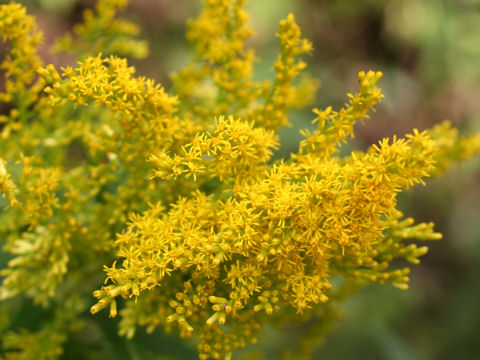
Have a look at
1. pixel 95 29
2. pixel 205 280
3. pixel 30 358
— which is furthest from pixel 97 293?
pixel 95 29

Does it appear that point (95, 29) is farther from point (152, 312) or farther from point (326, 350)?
point (326, 350)

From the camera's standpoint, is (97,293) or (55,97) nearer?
(97,293)

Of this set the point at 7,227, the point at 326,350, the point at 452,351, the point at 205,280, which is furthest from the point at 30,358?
the point at 452,351

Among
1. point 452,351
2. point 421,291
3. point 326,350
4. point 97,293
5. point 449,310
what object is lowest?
A: point 97,293

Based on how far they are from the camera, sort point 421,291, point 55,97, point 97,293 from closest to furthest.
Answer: point 97,293
point 55,97
point 421,291

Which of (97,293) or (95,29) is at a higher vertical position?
(95,29)

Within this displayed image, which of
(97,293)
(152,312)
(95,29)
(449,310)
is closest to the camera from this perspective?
(97,293)

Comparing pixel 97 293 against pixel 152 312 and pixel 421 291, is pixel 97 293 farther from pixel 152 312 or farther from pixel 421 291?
pixel 421 291
